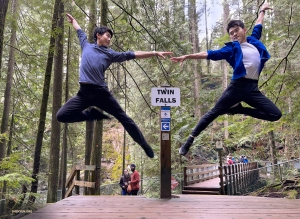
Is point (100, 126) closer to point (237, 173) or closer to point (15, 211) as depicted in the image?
point (15, 211)

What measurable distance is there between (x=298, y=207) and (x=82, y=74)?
9.84 feet

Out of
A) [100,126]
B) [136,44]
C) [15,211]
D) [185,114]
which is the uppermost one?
[136,44]

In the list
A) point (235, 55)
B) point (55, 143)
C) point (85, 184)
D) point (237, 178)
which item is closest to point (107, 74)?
point (55, 143)

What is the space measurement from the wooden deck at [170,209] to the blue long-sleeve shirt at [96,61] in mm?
1472

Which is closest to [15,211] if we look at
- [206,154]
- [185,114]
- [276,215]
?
[276,215]

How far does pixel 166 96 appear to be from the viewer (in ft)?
12.9

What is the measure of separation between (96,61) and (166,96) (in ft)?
4.25

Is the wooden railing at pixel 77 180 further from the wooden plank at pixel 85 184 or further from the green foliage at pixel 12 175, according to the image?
the green foliage at pixel 12 175

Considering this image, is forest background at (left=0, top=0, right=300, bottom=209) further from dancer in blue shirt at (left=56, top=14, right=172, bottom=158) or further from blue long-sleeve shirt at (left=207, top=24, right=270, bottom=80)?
blue long-sleeve shirt at (left=207, top=24, right=270, bottom=80)

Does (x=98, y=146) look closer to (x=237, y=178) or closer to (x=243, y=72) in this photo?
(x=243, y=72)

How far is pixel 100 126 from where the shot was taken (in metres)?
6.31

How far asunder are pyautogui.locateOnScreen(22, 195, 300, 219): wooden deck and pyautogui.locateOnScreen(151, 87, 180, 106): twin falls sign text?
1407 millimetres

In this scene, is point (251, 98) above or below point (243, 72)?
below

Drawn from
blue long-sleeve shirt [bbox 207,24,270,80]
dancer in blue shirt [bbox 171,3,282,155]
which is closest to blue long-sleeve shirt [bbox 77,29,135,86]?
dancer in blue shirt [bbox 171,3,282,155]
